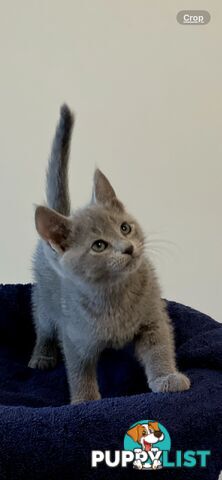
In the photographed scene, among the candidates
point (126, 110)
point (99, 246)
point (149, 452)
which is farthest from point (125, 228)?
point (126, 110)

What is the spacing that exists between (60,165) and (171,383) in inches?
21.4

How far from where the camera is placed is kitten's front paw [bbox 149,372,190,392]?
1017 mm

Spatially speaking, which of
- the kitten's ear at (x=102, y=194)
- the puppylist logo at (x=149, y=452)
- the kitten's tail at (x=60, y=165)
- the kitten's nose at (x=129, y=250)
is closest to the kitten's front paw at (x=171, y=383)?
the puppylist logo at (x=149, y=452)

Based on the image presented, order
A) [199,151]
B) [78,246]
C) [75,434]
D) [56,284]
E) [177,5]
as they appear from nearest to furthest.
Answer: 1. [75,434]
2. [78,246]
3. [56,284]
4. [177,5]
5. [199,151]

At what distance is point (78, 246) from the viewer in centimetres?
108

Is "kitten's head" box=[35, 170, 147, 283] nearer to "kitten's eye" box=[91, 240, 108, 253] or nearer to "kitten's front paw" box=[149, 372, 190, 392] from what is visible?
"kitten's eye" box=[91, 240, 108, 253]

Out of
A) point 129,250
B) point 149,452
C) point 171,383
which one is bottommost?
point 149,452

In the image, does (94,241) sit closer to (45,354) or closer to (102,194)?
(102,194)

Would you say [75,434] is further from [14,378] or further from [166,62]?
[166,62]

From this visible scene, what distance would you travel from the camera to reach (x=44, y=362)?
1.42m

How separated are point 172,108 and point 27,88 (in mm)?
468

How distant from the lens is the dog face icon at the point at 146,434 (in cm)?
91

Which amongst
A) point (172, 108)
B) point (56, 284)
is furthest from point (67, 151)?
point (172, 108)

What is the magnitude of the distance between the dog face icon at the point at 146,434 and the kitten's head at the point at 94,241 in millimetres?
264
